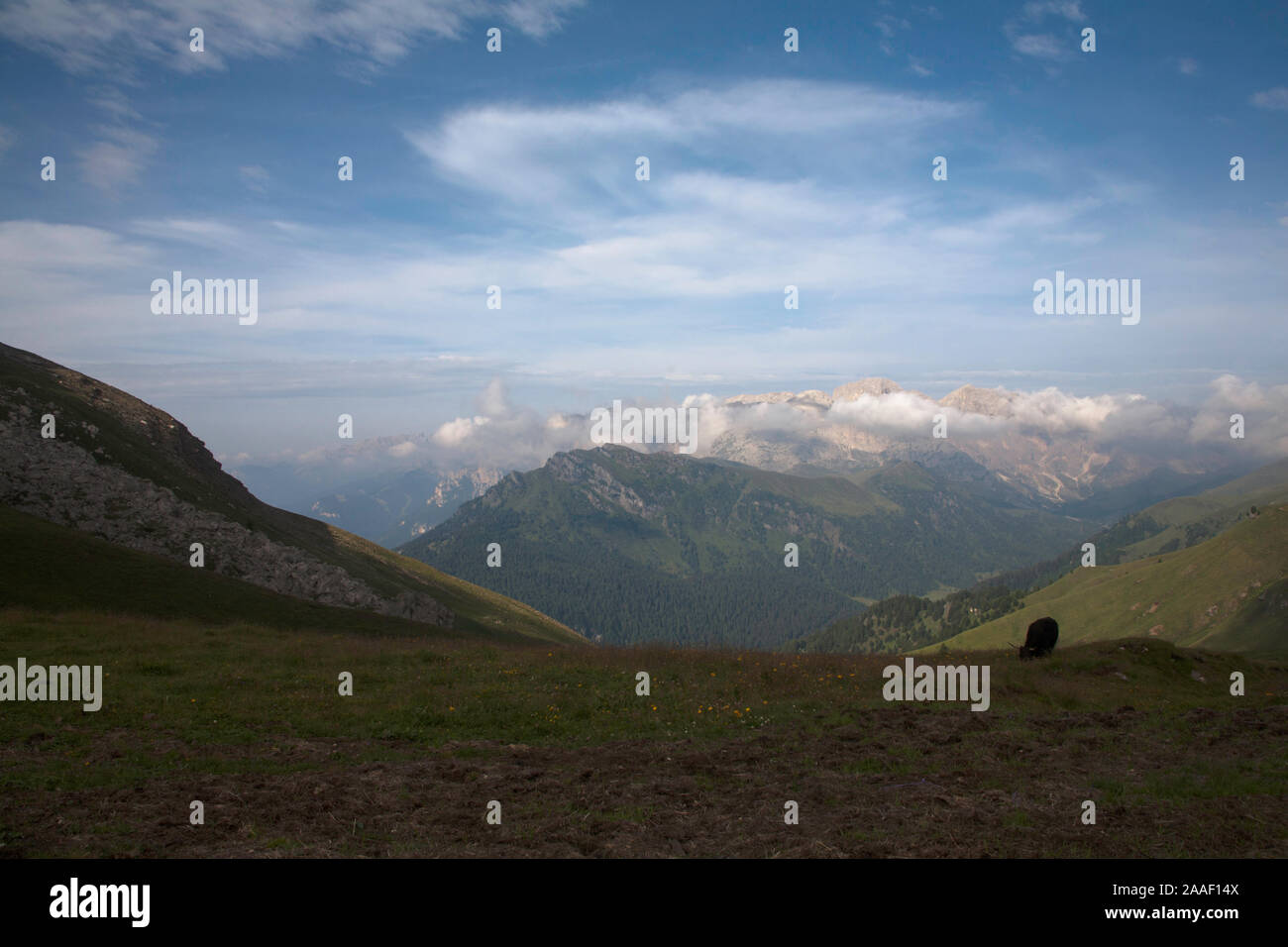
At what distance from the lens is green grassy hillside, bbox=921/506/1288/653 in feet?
449

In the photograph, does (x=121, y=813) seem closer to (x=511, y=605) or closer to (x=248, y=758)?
(x=248, y=758)

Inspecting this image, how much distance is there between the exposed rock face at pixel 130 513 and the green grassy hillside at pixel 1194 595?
107 m

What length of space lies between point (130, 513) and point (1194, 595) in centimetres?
20779

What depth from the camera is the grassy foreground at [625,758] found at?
11.9 metres

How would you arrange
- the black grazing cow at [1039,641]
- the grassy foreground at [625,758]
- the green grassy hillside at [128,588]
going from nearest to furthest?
the grassy foreground at [625,758] < the black grazing cow at [1039,641] < the green grassy hillside at [128,588]

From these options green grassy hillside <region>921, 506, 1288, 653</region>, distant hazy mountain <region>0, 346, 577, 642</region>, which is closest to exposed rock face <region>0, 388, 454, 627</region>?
distant hazy mountain <region>0, 346, 577, 642</region>

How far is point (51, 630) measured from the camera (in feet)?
99.2

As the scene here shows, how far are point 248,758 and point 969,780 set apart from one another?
57.9 ft

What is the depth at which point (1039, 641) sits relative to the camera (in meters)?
30.6

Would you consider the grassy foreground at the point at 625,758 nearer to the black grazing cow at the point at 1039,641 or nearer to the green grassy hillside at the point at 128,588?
the black grazing cow at the point at 1039,641

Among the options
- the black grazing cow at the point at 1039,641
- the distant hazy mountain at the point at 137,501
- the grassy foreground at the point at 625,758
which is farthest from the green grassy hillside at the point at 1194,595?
the grassy foreground at the point at 625,758

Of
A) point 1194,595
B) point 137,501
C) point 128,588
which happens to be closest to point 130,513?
point 137,501
